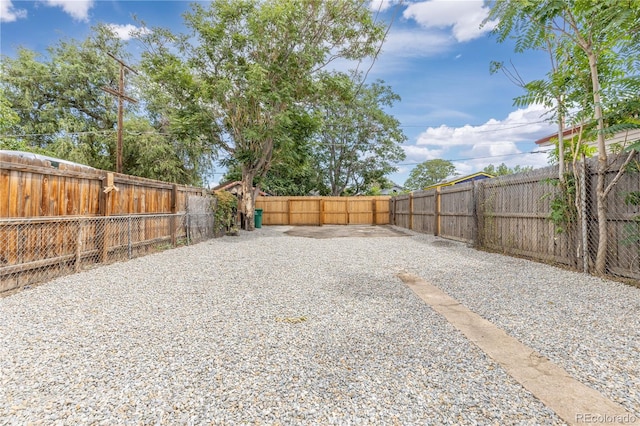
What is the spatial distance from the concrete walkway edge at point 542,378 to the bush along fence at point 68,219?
520 centimetres

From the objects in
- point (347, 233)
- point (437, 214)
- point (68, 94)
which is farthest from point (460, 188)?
point (68, 94)

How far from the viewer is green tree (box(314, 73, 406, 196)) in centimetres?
2500

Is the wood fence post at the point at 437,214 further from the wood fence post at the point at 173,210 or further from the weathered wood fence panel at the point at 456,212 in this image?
the wood fence post at the point at 173,210

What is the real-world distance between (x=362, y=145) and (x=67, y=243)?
77.3 ft

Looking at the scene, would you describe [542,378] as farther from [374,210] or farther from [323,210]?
[374,210]

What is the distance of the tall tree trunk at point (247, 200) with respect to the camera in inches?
501

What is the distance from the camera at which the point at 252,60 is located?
1110 cm

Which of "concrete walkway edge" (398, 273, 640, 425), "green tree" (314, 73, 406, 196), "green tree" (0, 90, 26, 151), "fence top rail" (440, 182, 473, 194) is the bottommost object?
"concrete walkway edge" (398, 273, 640, 425)

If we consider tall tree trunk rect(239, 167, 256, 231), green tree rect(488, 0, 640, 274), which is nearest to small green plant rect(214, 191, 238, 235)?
tall tree trunk rect(239, 167, 256, 231)

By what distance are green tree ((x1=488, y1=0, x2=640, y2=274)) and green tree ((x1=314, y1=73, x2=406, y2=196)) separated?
19.3m

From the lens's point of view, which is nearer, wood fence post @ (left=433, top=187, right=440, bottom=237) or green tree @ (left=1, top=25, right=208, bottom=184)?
wood fence post @ (left=433, top=187, right=440, bottom=237)

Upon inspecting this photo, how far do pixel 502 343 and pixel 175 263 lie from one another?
543 cm

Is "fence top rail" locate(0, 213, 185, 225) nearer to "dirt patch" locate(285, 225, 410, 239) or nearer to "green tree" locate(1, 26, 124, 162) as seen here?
"dirt patch" locate(285, 225, 410, 239)

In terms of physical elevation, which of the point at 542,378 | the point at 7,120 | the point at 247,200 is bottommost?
the point at 542,378
